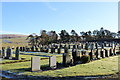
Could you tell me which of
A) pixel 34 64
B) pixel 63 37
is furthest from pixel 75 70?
pixel 63 37

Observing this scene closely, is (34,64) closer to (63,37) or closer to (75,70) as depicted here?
(75,70)

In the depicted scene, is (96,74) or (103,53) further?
(103,53)

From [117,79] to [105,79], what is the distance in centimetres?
72

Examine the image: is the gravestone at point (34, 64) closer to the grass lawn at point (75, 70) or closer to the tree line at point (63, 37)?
the grass lawn at point (75, 70)

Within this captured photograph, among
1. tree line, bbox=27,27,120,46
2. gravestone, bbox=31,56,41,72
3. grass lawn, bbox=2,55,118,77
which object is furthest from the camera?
tree line, bbox=27,27,120,46

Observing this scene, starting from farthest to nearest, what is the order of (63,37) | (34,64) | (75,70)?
(63,37) < (34,64) < (75,70)

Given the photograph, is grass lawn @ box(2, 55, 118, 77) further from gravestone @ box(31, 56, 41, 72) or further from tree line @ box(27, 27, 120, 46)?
tree line @ box(27, 27, 120, 46)

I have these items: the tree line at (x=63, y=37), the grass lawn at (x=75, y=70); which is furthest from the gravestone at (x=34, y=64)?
the tree line at (x=63, y=37)

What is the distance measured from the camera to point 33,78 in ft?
26.5

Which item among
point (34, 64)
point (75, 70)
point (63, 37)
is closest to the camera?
point (75, 70)

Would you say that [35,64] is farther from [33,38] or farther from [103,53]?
[33,38]

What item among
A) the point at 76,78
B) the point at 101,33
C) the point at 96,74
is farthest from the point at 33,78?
the point at 101,33

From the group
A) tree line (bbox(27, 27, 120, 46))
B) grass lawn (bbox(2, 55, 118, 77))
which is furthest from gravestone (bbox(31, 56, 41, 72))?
tree line (bbox(27, 27, 120, 46))

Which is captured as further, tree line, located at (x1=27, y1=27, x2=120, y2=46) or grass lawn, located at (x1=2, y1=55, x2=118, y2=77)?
tree line, located at (x1=27, y1=27, x2=120, y2=46)
